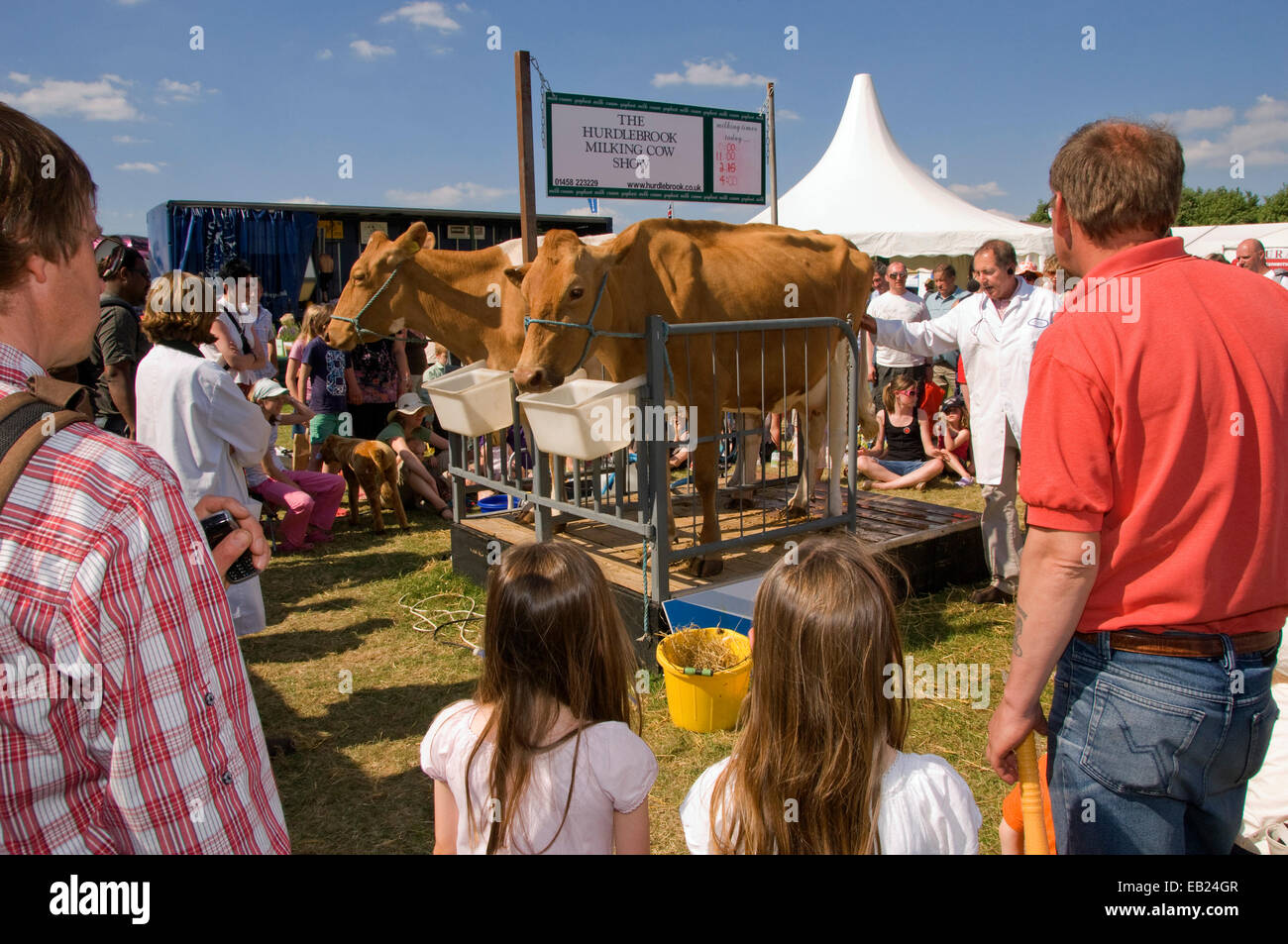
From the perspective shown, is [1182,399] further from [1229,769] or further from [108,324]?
[108,324]

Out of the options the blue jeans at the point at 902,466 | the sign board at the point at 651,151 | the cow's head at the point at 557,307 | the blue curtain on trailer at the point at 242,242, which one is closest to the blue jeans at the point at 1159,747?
the cow's head at the point at 557,307

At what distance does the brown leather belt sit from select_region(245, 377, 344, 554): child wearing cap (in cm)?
683

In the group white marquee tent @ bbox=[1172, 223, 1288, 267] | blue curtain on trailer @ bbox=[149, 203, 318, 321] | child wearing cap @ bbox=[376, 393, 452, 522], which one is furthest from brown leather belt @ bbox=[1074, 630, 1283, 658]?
white marquee tent @ bbox=[1172, 223, 1288, 267]

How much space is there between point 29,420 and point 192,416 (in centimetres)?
311

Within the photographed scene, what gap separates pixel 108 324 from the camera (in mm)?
4973

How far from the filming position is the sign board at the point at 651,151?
7301 millimetres

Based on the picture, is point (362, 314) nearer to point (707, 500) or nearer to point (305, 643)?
point (305, 643)

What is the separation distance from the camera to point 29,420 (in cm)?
107

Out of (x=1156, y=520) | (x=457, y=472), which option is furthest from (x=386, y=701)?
(x=1156, y=520)

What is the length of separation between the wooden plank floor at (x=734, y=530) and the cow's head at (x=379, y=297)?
1725mm

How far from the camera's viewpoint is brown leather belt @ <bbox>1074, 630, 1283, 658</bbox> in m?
1.82

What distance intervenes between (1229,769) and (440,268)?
6056mm

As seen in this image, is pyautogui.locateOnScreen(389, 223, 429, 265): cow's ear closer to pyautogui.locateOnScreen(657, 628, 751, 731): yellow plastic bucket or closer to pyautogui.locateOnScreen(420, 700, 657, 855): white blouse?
pyautogui.locateOnScreen(657, 628, 751, 731): yellow plastic bucket
